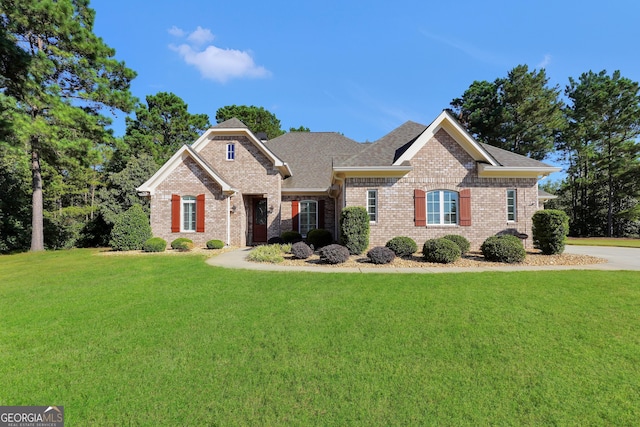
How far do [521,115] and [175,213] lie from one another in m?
34.1

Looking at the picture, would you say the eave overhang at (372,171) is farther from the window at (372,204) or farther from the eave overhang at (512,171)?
the eave overhang at (512,171)

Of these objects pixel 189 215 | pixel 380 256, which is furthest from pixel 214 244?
pixel 380 256

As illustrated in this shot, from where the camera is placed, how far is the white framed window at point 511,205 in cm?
1325

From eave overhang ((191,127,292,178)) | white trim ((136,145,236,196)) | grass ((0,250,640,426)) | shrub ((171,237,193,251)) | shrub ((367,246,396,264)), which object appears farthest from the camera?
eave overhang ((191,127,292,178))

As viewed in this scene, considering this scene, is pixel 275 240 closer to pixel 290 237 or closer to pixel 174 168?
pixel 290 237

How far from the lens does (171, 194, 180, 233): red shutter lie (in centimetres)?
1589

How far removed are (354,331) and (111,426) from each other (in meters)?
3.04

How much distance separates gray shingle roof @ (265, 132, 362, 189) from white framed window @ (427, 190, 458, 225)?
6437mm

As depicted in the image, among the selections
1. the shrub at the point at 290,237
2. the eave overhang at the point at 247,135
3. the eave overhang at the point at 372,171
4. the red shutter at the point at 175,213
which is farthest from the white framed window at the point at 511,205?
the red shutter at the point at 175,213

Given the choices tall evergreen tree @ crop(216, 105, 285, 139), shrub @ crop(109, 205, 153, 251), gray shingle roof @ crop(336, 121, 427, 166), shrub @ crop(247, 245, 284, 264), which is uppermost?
tall evergreen tree @ crop(216, 105, 285, 139)

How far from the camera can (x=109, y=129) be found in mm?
19078

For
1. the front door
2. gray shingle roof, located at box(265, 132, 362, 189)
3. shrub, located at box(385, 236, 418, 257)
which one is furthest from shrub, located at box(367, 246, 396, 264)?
the front door

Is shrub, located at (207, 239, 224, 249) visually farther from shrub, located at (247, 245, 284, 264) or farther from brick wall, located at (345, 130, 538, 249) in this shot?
brick wall, located at (345, 130, 538, 249)

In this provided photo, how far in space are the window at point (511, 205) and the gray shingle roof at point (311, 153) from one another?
8919mm
